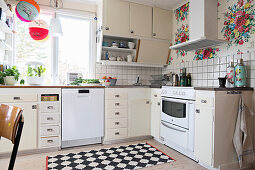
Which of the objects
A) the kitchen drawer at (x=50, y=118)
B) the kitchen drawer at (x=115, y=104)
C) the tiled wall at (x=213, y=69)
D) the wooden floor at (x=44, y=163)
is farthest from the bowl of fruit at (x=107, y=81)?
the tiled wall at (x=213, y=69)

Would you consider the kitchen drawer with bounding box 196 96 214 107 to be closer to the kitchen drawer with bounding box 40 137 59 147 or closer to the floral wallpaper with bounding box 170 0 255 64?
the floral wallpaper with bounding box 170 0 255 64

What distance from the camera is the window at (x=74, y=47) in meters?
3.19

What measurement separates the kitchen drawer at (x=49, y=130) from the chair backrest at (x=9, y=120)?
164 cm

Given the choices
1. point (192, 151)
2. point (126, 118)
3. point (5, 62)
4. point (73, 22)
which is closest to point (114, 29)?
point (73, 22)

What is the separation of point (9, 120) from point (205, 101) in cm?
186

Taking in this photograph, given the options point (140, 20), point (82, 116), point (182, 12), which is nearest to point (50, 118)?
point (82, 116)

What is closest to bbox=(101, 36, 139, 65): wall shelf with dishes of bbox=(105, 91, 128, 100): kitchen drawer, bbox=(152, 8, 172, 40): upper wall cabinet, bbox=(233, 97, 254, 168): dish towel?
bbox=(152, 8, 172, 40): upper wall cabinet

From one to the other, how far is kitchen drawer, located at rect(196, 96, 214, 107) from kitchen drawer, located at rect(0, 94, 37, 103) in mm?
2172

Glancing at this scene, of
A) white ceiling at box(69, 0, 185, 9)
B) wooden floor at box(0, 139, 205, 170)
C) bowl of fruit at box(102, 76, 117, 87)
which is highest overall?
white ceiling at box(69, 0, 185, 9)

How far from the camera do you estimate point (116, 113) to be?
2824 millimetres

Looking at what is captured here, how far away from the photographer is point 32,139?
92.5 inches

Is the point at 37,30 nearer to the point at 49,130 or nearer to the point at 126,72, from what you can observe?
the point at 49,130

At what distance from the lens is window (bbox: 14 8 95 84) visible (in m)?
2.96

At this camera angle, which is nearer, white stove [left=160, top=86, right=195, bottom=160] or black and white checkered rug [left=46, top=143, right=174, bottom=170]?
black and white checkered rug [left=46, top=143, right=174, bottom=170]
